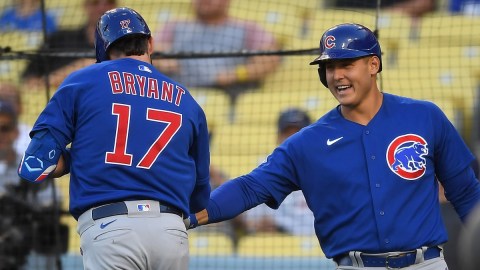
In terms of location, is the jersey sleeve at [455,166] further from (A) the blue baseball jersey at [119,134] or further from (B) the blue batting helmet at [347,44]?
(A) the blue baseball jersey at [119,134]

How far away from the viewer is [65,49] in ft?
23.6

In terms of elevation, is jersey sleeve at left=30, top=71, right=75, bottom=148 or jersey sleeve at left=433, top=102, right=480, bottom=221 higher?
jersey sleeve at left=30, top=71, right=75, bottom=148


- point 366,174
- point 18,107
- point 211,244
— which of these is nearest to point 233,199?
point 366,174

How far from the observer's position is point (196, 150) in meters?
4.23

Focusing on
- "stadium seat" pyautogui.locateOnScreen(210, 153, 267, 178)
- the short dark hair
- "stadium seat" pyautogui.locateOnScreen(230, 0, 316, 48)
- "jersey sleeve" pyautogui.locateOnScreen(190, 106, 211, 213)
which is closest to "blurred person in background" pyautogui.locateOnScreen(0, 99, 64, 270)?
"stadium seat" pyautogui.locateOnScreen(210, 153, 267, 178)

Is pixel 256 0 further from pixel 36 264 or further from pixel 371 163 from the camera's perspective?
pixel 371 163

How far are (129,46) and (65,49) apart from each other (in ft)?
10.2

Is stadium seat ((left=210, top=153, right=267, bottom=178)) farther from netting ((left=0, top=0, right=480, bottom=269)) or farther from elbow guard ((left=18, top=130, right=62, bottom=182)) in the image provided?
elbow guard ((left=18, top=130, right=62, bottom=182))

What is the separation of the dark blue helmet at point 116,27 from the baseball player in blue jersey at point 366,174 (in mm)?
798

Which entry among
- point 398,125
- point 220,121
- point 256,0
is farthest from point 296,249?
point 398,125

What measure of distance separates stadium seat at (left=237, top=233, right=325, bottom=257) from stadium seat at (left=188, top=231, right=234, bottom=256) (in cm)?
9

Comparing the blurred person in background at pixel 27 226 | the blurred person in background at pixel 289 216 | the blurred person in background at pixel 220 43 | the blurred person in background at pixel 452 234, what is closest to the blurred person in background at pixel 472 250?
the blurred person in background at pixel 452 234

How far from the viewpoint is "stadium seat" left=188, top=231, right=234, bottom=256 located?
7738 mm

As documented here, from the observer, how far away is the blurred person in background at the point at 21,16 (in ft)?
26.0
